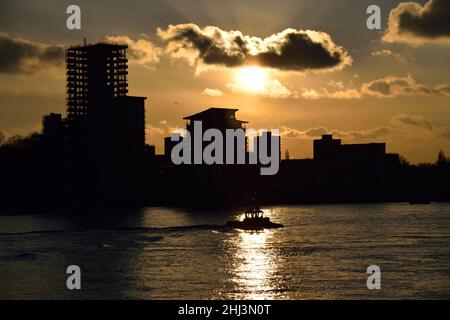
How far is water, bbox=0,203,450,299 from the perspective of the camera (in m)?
69.6

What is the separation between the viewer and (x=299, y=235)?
14088 centimetres

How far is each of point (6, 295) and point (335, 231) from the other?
95089 mm

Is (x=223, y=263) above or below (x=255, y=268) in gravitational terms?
above

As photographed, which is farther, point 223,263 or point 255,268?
point 223,263

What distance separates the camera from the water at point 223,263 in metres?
69.6

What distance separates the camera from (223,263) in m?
92.6

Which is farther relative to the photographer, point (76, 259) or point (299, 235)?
point (299, 235)
